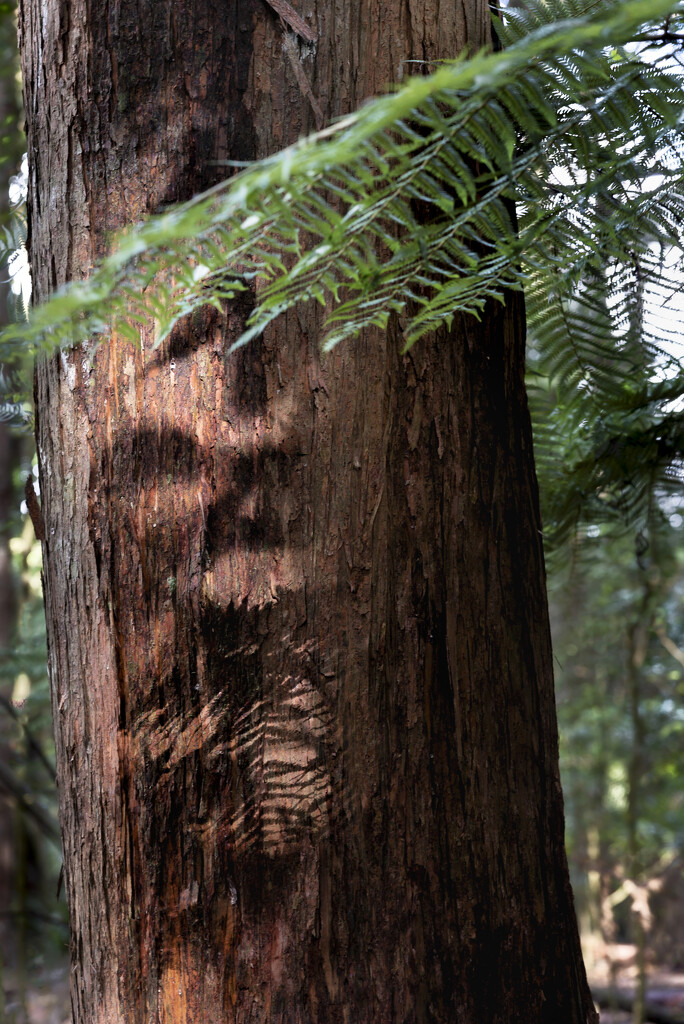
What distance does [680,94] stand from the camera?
39.5 inches

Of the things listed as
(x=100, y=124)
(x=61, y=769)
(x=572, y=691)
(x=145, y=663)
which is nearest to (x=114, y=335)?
(x=100, y=124)

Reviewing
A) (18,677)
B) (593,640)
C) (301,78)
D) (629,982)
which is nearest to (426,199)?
(301,78)

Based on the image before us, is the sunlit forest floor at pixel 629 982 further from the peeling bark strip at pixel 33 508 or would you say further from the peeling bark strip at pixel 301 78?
the peeling bark strip at pixel 301 78

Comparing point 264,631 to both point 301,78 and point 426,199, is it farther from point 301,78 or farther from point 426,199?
point 301,78

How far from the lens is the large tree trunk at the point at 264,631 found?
3.24ft

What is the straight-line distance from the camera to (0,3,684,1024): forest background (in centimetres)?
161

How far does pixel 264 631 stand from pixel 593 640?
7.92 metres

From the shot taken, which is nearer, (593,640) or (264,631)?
(264,631)

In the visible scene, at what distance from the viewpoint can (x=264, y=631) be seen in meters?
1.03

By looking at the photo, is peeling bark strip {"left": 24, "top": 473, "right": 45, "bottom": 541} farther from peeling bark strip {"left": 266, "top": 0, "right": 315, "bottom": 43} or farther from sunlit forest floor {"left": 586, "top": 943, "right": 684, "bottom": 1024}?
sunlit forest floor {"left": 586, "top": 943, "right": 684, "bottom": 1024}

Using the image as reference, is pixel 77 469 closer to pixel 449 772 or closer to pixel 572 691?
pixel 449 772

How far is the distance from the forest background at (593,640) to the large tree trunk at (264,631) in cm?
29

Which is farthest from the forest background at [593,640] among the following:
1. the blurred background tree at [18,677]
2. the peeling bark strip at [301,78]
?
the peeling bark strip at [301,78]

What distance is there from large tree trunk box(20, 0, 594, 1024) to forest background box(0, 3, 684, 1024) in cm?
29
